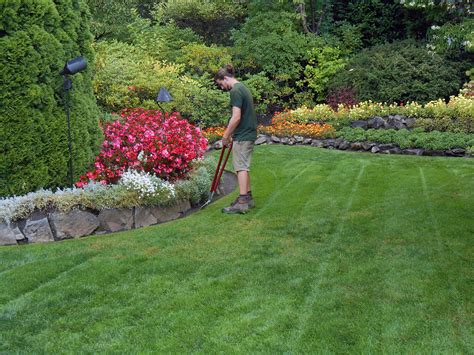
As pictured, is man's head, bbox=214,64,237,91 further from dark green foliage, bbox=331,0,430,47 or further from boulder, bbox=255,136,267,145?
dark green foliage, bbox=331,0,430,47

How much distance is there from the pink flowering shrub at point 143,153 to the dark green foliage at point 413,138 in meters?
4.79

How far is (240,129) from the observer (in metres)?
6.35

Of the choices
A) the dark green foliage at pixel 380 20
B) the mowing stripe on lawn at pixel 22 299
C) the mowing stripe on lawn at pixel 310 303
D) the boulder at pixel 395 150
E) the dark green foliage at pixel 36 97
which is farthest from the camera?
the dark green foliage at pixel 380 20

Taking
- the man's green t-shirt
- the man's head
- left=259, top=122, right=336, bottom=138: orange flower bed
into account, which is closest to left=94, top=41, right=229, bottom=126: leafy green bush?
left=259, top=122, right=336, bottom=138: orange flower bed

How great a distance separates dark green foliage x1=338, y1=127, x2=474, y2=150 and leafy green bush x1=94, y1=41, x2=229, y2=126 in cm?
314

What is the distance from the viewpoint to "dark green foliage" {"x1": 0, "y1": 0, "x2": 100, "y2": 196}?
5.61 meters

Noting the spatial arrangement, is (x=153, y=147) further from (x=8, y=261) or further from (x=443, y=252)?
(x=443, y=252)

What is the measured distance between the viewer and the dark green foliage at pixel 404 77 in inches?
501

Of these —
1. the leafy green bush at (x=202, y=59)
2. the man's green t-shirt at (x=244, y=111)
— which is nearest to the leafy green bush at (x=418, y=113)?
the leafy green bush at (x=202, y=59)

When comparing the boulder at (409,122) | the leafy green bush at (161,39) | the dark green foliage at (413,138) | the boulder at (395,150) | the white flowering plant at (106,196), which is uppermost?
the leafy green bush at (161,39)

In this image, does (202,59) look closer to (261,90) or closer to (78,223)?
(261,90)

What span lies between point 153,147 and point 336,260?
2.94 meters

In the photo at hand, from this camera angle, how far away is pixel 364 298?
3.78 metres

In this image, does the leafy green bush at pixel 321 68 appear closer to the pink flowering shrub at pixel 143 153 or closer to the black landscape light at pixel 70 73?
the pink flowering shrub at pixel 143 153
